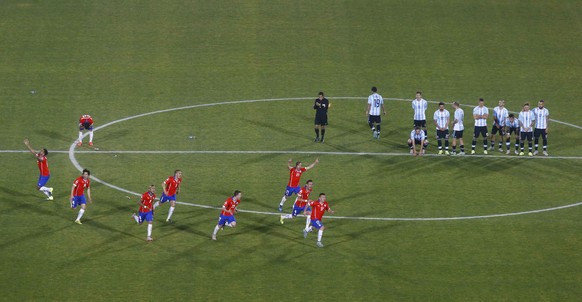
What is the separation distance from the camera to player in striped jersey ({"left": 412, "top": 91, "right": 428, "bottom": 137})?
48.2 m

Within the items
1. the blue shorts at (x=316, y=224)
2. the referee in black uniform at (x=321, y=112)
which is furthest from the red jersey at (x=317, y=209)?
the referee in black uniform at (x=321, y=112)

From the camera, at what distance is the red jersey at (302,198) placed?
39844 millimetres

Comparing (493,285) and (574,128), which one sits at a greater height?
(574,128)

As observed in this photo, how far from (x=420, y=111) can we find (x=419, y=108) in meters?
0.15

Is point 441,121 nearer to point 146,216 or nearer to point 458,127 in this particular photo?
point 458,127

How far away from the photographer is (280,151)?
47.6 m

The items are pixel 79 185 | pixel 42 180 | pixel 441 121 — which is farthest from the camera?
pixel 441 121

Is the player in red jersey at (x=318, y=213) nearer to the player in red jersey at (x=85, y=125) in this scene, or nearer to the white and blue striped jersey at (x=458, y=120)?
the white and blue striped jersey at (x=458, y=120)

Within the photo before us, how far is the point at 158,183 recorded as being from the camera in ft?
144

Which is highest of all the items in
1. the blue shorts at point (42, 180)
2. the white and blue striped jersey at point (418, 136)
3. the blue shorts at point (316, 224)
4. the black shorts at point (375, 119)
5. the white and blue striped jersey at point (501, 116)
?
the white and blue striped jersey at point (501, 116)

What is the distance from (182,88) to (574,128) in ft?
63.7

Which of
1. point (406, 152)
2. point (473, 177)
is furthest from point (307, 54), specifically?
point (473, 177)

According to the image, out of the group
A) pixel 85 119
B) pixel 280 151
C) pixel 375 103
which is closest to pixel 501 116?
pixel 375 103

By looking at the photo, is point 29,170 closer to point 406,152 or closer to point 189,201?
point 189,201
